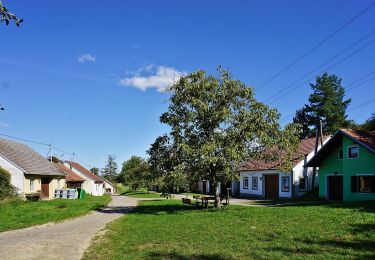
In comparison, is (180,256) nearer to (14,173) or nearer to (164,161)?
(164,161)

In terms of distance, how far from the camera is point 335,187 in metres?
32.7

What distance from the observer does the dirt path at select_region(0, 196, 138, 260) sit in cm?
1243

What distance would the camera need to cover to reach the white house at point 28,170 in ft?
125

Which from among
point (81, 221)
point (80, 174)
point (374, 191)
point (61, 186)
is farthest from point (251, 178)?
point (80, 174)

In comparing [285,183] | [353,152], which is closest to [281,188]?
[285,183]

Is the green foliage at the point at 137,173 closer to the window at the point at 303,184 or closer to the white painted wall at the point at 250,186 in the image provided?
the white painted wall at the point at 250,186

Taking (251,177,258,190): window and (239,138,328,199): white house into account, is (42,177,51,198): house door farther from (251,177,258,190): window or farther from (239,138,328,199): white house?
(251,177,258,190): window

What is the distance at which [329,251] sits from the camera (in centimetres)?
1112

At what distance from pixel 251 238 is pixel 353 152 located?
759 inches

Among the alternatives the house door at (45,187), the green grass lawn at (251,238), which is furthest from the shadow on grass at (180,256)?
the house door at (45,187)

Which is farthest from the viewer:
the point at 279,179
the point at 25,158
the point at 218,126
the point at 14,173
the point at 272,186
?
the point at 25,158

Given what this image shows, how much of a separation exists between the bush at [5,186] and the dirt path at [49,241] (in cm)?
1703

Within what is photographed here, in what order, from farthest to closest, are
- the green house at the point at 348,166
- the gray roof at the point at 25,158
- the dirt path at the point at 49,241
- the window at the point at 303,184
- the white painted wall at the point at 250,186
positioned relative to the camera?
the white painted wall at the point at 250,186
the window at the point at 303,184
the gray roof at the point at 25,158
the green house at the point at 348,166
the dirt path at the point at 49,241

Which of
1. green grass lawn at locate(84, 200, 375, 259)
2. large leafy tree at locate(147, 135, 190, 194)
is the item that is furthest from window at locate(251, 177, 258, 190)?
green grass lawn at locate(84, 200, 375, 259)
